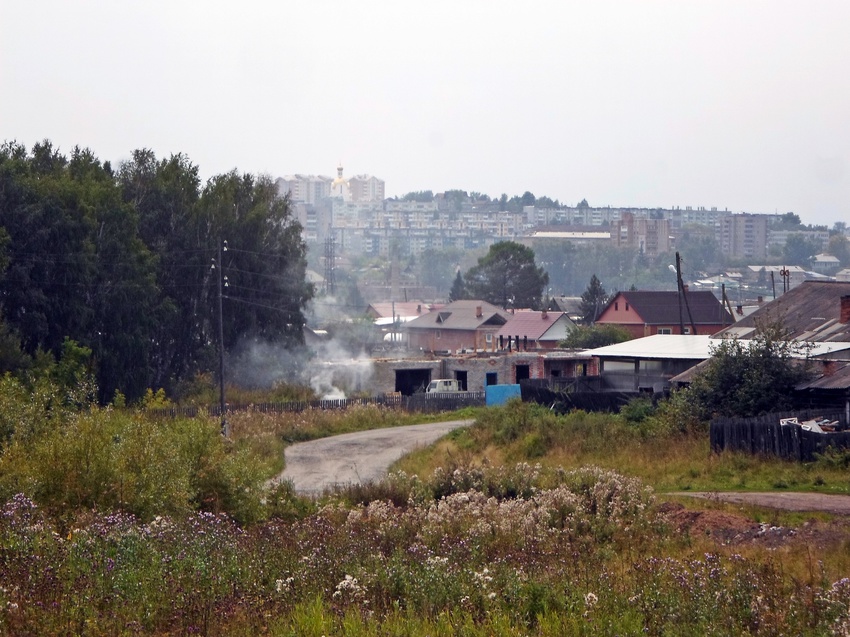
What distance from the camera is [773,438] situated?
21.6 metres

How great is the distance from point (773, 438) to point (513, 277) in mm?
87265

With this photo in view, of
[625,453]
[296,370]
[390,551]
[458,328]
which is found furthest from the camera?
[458,328]

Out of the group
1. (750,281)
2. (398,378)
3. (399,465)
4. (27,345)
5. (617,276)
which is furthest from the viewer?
(617,276)

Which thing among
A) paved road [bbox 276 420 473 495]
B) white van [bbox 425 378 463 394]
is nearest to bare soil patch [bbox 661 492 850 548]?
paved road [bbox 276 420 473 495]

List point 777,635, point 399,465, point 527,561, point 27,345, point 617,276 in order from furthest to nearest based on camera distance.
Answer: point 617,276, point 27,345, point 399,465, point 527,561, point 777,635

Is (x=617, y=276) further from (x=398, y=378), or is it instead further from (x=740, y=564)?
(x=740, y=564)

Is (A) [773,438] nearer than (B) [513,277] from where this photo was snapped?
Yes

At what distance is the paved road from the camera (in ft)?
83.6

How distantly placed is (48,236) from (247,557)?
113ft

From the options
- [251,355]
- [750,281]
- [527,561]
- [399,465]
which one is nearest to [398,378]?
[251,355]

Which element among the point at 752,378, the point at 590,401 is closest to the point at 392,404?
the point at 590,401

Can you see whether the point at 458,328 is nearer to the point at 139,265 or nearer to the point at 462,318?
the point at 462,318

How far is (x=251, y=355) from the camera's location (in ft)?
172

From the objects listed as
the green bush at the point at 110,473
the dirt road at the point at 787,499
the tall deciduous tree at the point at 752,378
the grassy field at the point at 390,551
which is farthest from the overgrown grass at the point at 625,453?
the green bush at the point at 110,473
